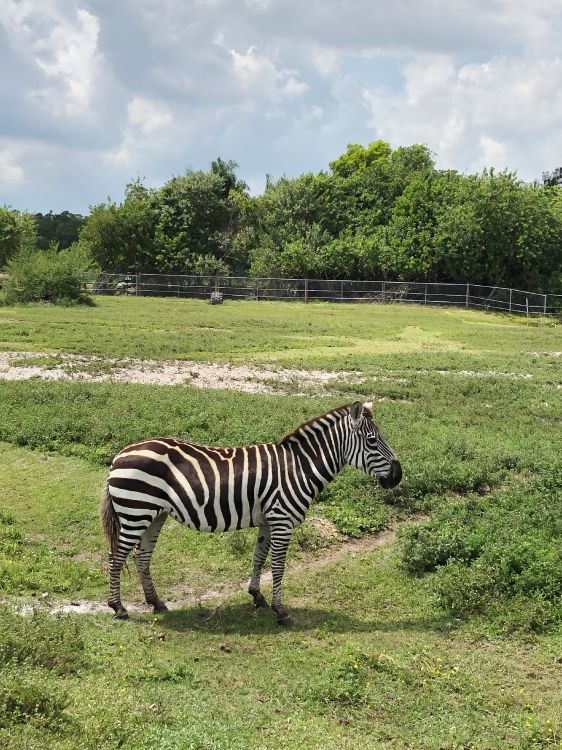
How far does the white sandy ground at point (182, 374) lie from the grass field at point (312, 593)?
146cm

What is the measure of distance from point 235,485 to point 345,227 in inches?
2047

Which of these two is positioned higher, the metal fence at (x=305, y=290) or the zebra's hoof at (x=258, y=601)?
the metal fence at (x=305, y=290)

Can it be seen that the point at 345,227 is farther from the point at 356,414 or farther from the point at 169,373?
the point at 356,414

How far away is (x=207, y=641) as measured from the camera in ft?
24.6

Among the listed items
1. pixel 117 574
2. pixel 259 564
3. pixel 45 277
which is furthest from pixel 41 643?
pixel 45 277

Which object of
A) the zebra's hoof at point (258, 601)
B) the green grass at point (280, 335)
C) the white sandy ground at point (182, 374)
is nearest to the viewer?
the zebra's hoof at point (258, 601)

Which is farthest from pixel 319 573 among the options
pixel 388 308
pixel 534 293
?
pixel 534 293

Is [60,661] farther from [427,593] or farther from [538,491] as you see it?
[538,491]

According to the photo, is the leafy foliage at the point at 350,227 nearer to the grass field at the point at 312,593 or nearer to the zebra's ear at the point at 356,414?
the grass field at the point at 312,593

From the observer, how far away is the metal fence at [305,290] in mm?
49312

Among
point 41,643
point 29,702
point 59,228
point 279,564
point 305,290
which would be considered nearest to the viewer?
point 29,702

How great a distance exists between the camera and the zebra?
8.08m

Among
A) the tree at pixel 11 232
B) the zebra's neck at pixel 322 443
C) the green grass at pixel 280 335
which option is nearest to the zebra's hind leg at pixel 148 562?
the zebra's neck at pixel 322 443

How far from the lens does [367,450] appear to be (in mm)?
8695
